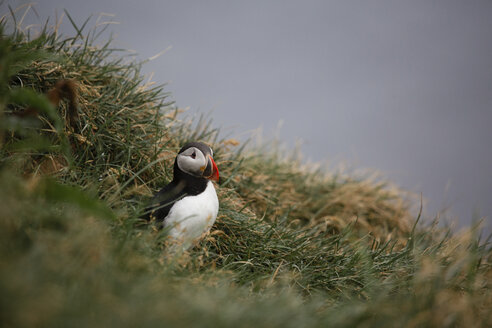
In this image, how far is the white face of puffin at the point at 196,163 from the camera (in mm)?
2000

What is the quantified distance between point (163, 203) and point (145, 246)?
→ 0.39 m

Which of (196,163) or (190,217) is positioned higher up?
(196,163)

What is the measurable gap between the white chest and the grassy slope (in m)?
0.10

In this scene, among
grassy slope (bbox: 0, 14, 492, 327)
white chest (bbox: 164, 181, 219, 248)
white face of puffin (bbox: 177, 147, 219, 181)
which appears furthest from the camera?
white face of puffin (bbox: 177, 147, 219, 181)

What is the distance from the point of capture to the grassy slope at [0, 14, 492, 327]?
44.3 inches

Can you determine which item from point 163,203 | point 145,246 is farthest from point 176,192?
point 145,246

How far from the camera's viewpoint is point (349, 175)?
4.95 metres

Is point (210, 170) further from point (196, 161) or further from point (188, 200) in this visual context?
point (188, 200)

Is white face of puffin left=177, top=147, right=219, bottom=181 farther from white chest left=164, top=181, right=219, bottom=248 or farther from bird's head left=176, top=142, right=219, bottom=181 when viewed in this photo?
white chest left=164, top=181, right=219, bottom=248

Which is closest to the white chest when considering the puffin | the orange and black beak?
the puffin

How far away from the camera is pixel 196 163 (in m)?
2.00

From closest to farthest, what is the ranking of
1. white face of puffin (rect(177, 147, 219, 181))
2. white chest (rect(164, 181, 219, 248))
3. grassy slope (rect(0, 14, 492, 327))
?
grassy slope (rect(0, 14, 492, 327)) < white chest (rect(164, 181, 219, 248)) < white face of puffin (rect(177, 147, 219, 181))

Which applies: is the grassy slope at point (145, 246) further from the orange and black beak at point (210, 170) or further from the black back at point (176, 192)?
the orange and black beak at point (210, 170)

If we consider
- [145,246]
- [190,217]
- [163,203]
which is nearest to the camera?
[145,246]
